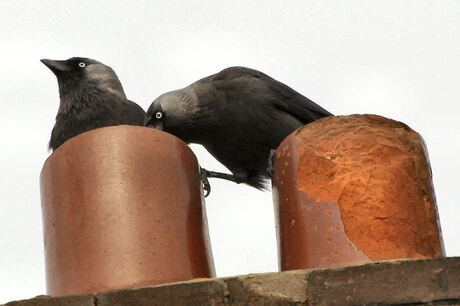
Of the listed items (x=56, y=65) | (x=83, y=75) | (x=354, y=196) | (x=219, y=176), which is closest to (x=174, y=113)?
(x=219, y=176)

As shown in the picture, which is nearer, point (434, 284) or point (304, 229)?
point (434, 284)

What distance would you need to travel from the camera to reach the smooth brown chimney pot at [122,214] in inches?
123

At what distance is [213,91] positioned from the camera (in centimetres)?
632

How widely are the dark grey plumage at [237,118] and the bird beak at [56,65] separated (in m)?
1.15

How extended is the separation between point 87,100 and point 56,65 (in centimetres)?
53

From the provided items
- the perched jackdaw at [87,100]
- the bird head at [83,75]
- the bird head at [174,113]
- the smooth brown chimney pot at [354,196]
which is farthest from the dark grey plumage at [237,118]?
the smooth brown chimney pot at [354,196]

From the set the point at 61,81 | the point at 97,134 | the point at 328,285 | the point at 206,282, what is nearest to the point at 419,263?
the point at 328,285

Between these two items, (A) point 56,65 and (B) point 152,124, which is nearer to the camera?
(B) point 152,124

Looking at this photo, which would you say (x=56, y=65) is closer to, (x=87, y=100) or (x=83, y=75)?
(x=83, y=75)

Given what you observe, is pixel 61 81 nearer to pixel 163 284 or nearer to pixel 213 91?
pixel 213 91

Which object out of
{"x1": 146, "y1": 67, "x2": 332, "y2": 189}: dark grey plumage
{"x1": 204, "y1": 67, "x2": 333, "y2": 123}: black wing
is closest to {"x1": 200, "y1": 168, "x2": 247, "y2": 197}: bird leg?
{"x1": 146, "y1": 67, "x2": 332, "y2": 189}: dark grey plumage

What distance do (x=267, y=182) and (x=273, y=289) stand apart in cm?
338

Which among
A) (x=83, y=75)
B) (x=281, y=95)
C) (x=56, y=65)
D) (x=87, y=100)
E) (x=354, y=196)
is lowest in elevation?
(x=354, y=196)

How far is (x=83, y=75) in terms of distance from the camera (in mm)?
6980
